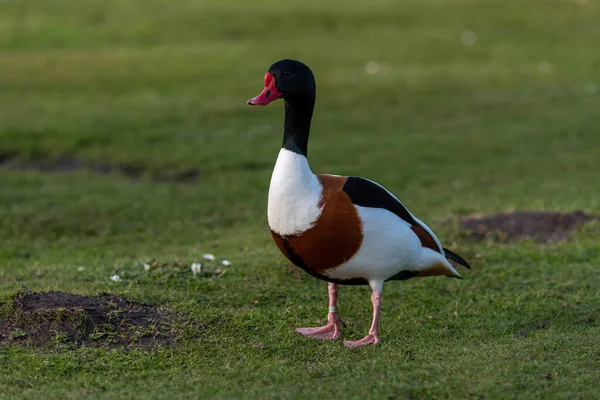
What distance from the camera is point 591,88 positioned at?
1867cm

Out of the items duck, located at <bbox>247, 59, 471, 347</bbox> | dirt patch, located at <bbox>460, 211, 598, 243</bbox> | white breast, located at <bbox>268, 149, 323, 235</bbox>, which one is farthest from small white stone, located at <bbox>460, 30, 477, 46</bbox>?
white breast, located at <bbox>268, 149, 323, 235</bbox>

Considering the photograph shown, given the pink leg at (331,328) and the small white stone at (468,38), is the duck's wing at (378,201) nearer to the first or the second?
the pink leg at (331,328)

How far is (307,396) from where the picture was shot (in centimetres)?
465

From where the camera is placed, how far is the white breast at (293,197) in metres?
5.35

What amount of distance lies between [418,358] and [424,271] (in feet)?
2.51

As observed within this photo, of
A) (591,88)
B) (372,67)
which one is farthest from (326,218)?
(372,67)

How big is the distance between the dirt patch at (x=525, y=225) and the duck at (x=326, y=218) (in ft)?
11.1

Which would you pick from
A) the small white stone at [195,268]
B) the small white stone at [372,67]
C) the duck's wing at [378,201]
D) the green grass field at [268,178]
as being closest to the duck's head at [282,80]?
the duck's wing at [378,201]

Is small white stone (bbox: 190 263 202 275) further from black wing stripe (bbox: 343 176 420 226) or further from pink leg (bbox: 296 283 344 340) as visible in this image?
black wing stripe (bbox: 343 176 420 226)

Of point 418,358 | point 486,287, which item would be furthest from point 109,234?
point 418,358

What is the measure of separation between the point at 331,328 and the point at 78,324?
166 cm

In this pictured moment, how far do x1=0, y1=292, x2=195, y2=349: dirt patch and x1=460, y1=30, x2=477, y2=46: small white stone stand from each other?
19.3 metres

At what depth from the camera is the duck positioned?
5.37 metres

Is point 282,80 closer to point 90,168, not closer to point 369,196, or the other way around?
point 369,196
